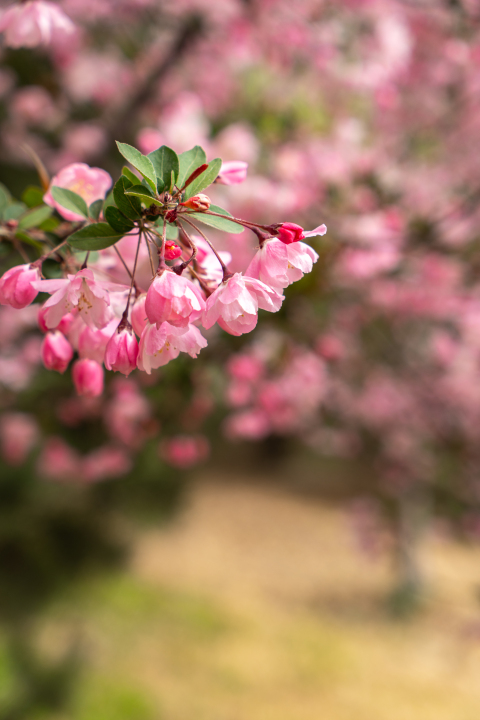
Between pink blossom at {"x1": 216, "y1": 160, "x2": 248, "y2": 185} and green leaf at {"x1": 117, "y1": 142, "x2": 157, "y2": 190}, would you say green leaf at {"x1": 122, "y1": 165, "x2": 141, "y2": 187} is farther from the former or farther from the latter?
pink blossom at {"x1": 216, "y1": 160, "x2": 248, "y2": 185}

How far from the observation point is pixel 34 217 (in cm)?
64

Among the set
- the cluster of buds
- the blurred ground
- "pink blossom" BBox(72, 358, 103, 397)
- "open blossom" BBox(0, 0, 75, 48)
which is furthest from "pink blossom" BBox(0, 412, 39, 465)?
the cluster of buds

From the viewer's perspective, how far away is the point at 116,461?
8.09ft

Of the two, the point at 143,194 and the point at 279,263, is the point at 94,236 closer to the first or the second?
the point at 143,194

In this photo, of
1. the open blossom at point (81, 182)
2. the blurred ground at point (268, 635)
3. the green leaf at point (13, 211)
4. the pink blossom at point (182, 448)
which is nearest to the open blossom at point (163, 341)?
the open blossom at point (81, 182)

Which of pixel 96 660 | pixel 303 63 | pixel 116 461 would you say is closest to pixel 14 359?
pixel 116 461

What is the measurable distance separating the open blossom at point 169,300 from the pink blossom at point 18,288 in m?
0.15

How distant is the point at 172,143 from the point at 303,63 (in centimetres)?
194

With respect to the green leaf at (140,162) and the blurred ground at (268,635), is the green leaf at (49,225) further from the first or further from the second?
the blurred ground at (268,635)

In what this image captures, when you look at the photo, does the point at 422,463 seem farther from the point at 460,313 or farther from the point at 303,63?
the point at 303,63

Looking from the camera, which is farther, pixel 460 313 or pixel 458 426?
pixel 458 426

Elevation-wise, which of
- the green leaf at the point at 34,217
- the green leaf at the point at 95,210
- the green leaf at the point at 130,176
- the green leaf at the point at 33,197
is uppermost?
the green leaf at the point at 33,197

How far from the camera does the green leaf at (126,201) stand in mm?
469

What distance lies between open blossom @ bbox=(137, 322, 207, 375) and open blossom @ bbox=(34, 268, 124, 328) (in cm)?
5
